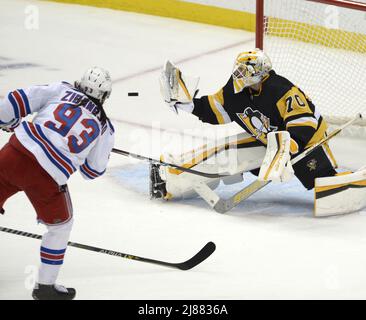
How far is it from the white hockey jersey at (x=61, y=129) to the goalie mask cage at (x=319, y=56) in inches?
81.1

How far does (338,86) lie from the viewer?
5824 mm

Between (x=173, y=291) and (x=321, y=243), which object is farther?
(x=321, y=243)

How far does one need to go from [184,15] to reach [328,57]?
219 centimetres

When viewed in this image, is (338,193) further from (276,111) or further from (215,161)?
(215,161)

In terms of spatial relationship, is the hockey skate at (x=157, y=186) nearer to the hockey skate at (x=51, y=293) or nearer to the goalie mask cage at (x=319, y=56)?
the goalie mask cage at (x=319, y=56)

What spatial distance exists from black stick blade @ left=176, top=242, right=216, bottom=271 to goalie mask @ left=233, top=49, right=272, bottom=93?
2.75 ft

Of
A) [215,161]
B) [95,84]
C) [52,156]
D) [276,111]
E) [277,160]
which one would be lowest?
[215,161]

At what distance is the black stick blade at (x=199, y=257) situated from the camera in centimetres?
391

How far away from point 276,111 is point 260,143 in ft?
0.67

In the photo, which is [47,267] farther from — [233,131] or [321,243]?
[233,131]

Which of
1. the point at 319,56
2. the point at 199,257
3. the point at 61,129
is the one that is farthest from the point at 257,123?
the point at 319,56

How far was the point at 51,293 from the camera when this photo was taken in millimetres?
3488

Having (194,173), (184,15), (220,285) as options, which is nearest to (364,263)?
(220,285)

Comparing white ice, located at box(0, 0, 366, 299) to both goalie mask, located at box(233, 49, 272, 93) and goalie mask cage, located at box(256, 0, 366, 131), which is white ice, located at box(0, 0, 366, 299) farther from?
goalie mask, located at box(233, 49, 272, 93)
